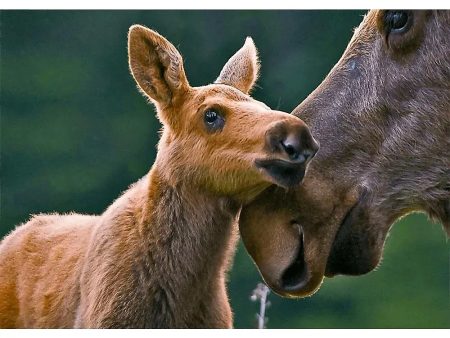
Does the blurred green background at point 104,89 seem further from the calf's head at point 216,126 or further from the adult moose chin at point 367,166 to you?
the adult moose chin at point 367,166

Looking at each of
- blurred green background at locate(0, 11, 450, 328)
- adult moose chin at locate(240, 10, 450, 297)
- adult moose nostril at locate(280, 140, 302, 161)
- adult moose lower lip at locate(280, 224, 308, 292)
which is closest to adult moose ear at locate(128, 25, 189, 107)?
blurred green background at locate(0, 11, 450, 328)

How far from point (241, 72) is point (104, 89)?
105 centimetres

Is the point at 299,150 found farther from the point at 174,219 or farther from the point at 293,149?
the point at 174,219

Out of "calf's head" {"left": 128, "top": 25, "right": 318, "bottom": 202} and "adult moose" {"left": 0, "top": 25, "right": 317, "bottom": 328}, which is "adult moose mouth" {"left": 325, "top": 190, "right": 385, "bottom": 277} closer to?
"calf's head" {"left": 128, "top": 25, "right": 318, "bottom": 202}

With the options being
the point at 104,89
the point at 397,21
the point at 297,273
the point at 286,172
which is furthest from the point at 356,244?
the point at 104,89

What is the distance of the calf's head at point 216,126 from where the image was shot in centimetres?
479

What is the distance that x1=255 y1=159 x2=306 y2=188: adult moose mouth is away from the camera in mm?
4539

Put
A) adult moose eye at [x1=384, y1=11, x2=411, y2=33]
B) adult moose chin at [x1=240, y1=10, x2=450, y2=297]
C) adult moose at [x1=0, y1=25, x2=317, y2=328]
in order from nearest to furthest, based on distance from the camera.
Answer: adult moose chin at [x1=240, y1=10, x2=450, y2=297], adult moose eye at [x1=384, y1=11, x2=411, y2=33], adult moose at [x1=0, y1=25, x2=317, y2=328]

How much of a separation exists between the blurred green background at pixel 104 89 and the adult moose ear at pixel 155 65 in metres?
0.43

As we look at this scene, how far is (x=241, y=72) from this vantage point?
5.64 metres

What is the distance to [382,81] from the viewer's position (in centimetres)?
481

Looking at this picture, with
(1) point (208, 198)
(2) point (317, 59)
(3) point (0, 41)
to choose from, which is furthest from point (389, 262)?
(3) point (0, 41)

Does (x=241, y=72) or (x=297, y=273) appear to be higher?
(x=241, y=72)
